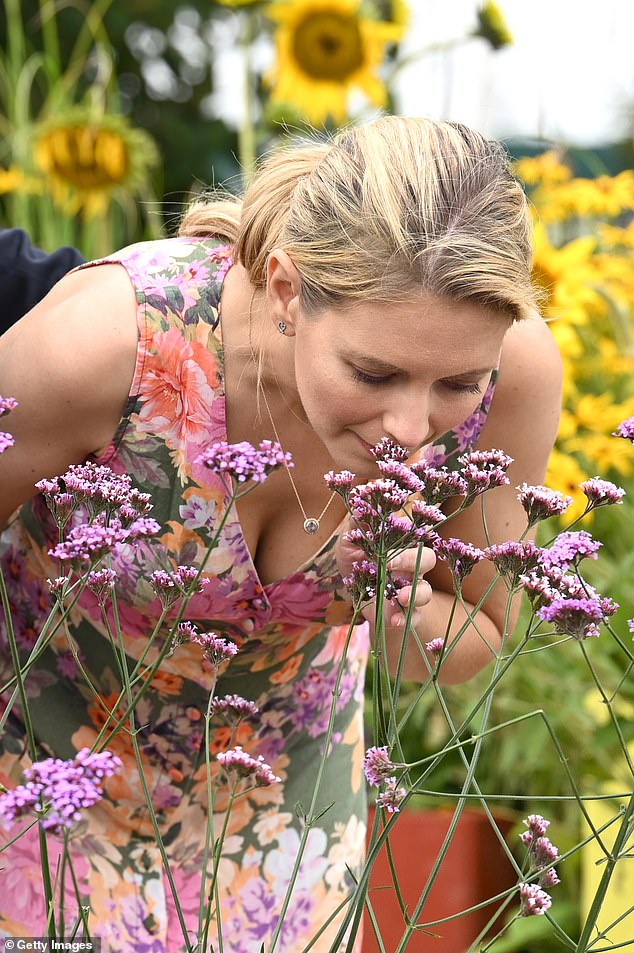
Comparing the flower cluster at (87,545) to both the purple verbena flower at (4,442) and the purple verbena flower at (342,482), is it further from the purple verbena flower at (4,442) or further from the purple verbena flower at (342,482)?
the purple verbena flower at (342,482)

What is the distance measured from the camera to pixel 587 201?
10.2ft

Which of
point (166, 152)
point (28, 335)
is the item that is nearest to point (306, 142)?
point (28, 335)

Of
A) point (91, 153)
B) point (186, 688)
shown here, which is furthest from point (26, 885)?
point (91, 153)

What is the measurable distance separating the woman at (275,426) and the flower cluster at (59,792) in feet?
1.40

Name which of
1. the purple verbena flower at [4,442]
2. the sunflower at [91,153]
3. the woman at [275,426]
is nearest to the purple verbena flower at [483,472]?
the woman at [275,426]

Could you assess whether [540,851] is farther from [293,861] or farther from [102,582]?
[293,861]

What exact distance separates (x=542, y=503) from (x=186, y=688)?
2.42 ft

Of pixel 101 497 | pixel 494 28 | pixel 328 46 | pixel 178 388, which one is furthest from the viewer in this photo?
Result: pixel 328 46

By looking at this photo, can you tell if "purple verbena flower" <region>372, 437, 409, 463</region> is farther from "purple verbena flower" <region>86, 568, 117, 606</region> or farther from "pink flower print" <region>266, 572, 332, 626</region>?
"pink flower print" <region>266, 572, 332, 626</region>

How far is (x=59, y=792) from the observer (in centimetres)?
56

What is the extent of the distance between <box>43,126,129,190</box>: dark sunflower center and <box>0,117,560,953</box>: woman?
1.43m

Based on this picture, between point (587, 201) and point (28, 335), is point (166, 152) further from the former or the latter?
point (28, 335)

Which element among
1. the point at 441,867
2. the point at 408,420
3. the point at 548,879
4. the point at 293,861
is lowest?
the point at 441,867

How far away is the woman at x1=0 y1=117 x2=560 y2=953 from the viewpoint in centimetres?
106
